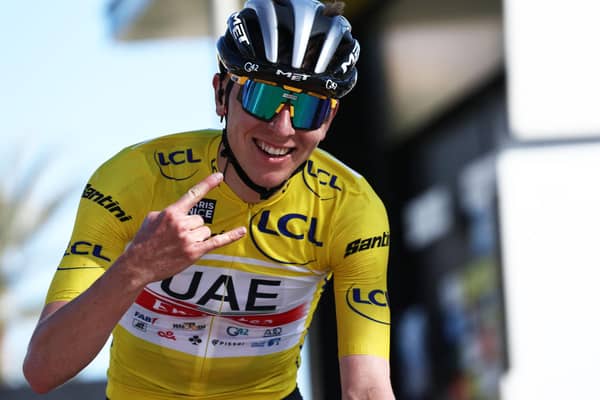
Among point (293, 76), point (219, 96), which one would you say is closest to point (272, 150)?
point (293, 76)

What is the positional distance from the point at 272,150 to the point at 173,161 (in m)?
0.44

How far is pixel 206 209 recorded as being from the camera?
4793mm

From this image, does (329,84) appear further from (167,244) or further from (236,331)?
(236,331)

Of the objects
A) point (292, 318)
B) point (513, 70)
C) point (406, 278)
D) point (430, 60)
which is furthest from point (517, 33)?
point (292, 318)

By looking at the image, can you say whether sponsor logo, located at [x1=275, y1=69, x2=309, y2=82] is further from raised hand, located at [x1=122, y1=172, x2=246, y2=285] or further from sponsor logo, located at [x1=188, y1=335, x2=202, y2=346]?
sponsor logo, located at [x1=188, y1=335, x2=202, y2=346]

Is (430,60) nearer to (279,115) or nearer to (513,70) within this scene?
(513,70)

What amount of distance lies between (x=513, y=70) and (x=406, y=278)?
4.24 metres

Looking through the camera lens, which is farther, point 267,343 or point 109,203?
point 267,343

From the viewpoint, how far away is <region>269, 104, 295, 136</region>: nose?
4.46m

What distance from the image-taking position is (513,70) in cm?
985

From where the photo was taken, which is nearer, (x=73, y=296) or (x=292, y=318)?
(x=73, y=296)

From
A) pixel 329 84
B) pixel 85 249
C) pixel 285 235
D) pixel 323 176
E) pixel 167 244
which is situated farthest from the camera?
pixel 323 176

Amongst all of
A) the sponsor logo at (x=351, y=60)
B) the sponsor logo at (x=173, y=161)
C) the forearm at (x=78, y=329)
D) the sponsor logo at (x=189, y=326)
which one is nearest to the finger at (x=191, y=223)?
the forearm at (x=78, y=329)

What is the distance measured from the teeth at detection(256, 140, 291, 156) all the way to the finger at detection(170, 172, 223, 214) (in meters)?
0.47
